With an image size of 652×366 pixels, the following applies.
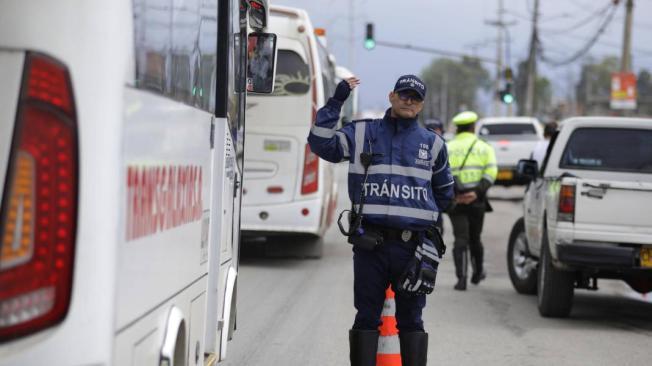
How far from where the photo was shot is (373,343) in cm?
658

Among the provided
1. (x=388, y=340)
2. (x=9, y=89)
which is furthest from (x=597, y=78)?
(x=9, y=89)

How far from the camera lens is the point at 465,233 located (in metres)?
13.4

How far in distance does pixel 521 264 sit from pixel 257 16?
6690 millimetres

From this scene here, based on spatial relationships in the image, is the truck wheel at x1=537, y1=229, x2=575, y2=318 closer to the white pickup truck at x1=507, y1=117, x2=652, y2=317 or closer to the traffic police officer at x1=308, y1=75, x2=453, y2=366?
the white pickup truck at x1=507, y1=117, x2=652, y2=317

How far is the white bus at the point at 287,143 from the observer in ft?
50.0

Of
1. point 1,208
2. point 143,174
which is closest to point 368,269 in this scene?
point 143,174

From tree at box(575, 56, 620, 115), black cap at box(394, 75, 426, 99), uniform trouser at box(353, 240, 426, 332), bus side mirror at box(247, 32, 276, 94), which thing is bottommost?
uniform trouser at box(353, 240, 426, 332)

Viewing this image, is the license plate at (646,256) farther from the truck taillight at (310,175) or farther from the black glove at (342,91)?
the truck taillight at (310,175)

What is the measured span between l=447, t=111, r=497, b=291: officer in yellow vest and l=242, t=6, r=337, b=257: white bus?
2.49 metres

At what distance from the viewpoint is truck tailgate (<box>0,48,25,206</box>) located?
10.9 feet

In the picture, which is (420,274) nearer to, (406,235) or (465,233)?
(406,235)

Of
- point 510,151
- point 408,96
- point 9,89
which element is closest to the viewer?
point 9,89

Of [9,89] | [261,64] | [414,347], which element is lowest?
[414,347]

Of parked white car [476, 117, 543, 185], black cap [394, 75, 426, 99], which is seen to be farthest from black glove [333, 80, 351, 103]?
parked white car [476, 117, 543, 185]
